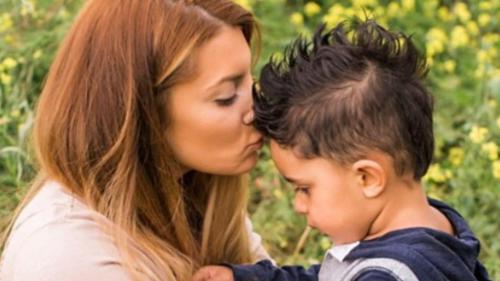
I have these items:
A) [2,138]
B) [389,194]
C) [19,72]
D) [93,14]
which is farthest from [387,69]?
[19,72]

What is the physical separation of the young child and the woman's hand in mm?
279

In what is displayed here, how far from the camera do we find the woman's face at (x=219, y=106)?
2277mm

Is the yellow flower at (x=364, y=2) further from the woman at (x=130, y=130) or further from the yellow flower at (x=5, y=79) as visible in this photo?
the woman at (x=130, y=130)

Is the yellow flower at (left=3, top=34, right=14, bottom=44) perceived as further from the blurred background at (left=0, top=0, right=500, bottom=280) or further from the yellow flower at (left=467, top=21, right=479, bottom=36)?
the yellow flower at (left=467, top=21, right=479, bottom=36)

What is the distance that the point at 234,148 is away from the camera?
2336 mm

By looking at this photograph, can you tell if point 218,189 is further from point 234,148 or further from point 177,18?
point 177,18

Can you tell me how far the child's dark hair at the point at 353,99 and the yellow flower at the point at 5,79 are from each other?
210 centimetres

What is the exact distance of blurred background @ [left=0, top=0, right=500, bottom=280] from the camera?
3877 millimetres

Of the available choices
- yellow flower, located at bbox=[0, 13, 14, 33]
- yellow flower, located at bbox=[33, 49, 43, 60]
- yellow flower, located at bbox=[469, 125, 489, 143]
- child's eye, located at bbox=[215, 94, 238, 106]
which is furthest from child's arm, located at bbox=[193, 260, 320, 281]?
yellow flower, located at bbox=[0, 13, 14, 33]

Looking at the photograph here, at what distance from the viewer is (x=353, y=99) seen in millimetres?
2072

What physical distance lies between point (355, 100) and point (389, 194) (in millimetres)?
185

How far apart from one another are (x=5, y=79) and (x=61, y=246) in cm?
203

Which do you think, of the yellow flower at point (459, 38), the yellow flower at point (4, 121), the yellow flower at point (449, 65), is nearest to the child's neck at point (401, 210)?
the yellow flower at point (4, 121)

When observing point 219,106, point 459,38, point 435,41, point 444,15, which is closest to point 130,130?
point 219,106
